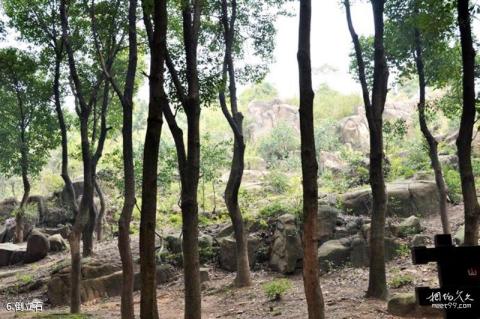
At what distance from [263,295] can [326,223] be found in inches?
158

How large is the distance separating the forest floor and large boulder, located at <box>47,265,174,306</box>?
0.89ft

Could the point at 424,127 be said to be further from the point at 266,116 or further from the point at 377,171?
the point at 266,116

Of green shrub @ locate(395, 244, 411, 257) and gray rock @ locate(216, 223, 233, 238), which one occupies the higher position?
gray rock @ locate(216, 223, 233, 238)

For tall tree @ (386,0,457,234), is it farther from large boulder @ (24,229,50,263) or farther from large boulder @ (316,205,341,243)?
large boulder @ (24,229,50,263)

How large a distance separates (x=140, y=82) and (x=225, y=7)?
7.94 meters

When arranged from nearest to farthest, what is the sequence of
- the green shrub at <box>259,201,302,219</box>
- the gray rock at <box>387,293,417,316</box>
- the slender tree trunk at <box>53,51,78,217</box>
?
the gray rock at <box>387,293,417,316</box>, the slender tree trunk at <box>53,51,78,217</box>, the green shrub at <box>259,201,302,219</box>

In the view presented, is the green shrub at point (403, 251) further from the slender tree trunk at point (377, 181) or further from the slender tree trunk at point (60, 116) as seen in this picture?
the slender tree trunk at point (60, 116)

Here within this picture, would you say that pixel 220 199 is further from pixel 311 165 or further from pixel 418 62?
pixel 311 165

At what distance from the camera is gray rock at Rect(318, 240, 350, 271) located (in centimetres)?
1327

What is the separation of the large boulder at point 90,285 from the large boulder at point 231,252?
292 cm

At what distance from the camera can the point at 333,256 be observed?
44.1 feet

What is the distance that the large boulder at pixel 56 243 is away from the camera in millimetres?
20816

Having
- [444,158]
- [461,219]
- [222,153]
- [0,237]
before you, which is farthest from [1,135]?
[444,158]

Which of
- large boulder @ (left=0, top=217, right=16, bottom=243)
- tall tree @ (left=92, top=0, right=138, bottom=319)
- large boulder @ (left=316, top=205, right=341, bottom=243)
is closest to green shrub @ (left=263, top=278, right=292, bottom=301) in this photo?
tall tree @ (left=92, top=0, right=138, bottom=319)
